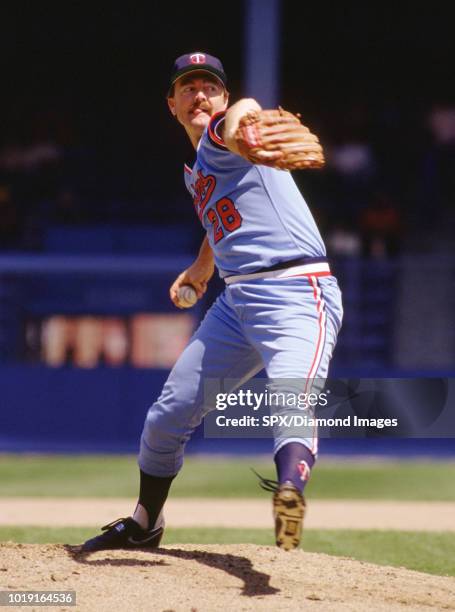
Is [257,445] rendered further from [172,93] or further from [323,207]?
[172,93]

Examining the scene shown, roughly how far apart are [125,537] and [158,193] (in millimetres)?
11160

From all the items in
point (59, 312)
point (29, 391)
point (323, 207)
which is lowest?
point (29, 391)

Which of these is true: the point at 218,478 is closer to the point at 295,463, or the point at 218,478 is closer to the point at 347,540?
→ the point at 347,540

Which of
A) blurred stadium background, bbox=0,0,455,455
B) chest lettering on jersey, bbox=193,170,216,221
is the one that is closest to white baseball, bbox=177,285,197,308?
chest lettering on jersey, bbox=193,170,216,221

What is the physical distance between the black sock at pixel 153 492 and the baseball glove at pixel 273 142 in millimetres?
1496

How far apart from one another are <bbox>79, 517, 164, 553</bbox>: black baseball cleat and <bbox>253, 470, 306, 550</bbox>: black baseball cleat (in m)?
1.25

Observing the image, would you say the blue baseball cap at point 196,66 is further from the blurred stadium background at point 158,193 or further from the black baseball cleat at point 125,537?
the blurred stadium background at point 158,193

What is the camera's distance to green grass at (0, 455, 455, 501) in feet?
28.1

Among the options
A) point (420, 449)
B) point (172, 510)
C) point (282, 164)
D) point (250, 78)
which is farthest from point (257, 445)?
point (282, 164)

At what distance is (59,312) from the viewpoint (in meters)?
10.3

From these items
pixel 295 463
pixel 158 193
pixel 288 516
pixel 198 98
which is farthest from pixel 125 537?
pixel 158 193

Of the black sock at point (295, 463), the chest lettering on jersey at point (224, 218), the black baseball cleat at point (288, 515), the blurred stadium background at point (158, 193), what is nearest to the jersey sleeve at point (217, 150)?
the chest lettering on jersey at point (224, 218)

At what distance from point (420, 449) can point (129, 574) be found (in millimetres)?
6227

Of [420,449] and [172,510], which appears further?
[420,449]
